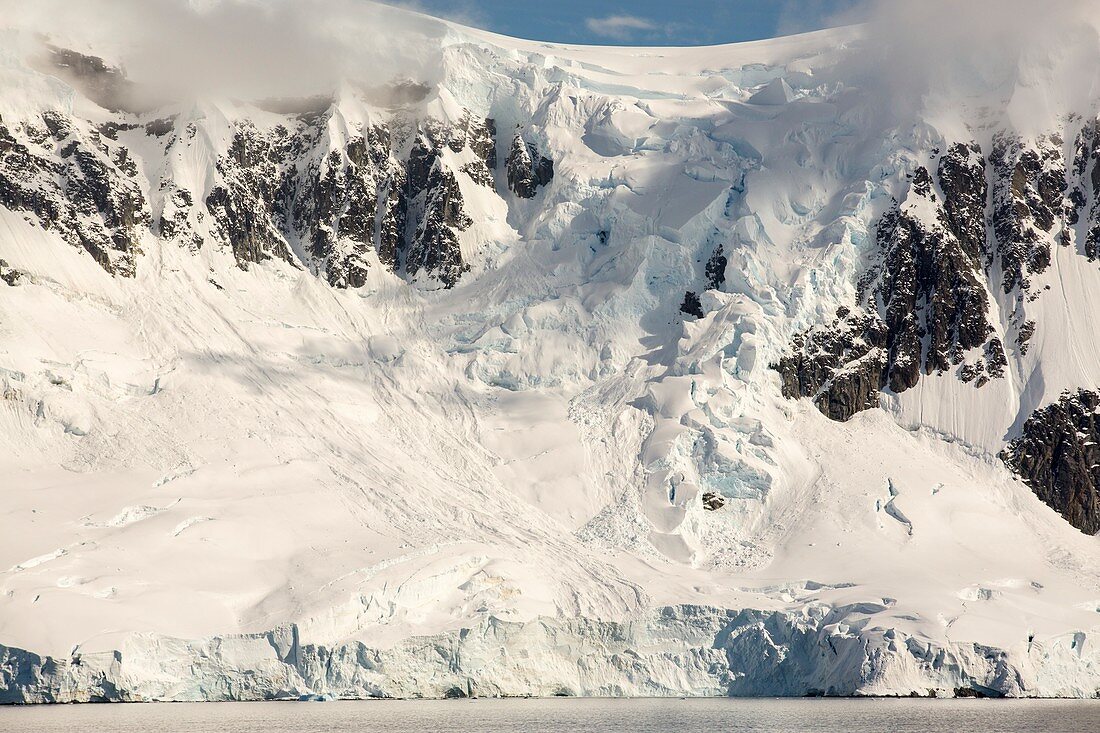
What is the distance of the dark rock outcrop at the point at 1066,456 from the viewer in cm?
10588

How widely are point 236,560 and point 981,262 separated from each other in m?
62.2

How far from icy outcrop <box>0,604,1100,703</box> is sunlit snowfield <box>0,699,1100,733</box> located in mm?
1074

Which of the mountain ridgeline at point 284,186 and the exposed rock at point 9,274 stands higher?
the mountain ridgeline at point 284,186

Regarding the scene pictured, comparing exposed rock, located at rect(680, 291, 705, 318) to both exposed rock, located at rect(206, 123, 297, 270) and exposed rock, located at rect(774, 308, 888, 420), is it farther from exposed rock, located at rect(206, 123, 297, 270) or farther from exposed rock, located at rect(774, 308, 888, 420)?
exposed rock, located at rect(206, 123, 297, 270)

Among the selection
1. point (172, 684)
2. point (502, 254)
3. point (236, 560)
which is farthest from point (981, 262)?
point (172, 684)

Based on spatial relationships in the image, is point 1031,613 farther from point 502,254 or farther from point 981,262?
point 502,254

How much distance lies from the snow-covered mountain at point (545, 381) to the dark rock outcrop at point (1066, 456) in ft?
0.74

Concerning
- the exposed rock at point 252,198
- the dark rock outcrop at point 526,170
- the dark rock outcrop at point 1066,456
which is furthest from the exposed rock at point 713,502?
the exposed rock at point 252,198

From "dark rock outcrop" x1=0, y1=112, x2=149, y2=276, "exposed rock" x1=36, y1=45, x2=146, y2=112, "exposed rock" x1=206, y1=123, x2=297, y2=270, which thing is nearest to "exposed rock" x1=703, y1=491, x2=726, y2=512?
"exposed rock" x1=206, y1=123, x2=297, y2=270

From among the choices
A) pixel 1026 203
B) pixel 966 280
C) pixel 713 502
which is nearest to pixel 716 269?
pixel 966 280

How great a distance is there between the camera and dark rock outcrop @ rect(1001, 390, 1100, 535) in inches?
4168

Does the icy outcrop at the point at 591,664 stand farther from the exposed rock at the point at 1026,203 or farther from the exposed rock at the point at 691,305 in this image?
the exposed rock at the point at 1026,203

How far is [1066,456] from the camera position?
349 feet

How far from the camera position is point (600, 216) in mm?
120625
